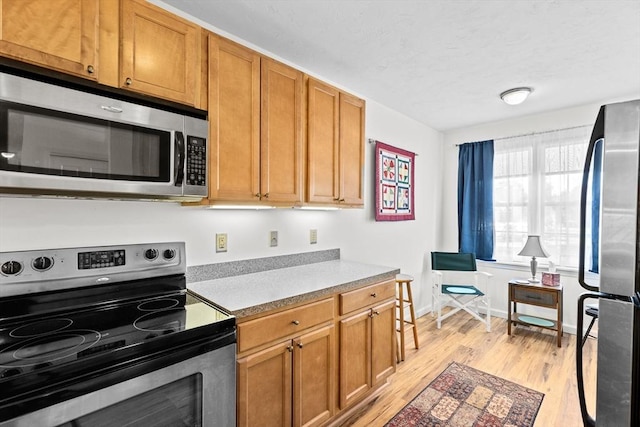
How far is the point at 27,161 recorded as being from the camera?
1122 millimetres

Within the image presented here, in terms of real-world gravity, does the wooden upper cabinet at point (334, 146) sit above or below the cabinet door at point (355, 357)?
above

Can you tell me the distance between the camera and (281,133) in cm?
203

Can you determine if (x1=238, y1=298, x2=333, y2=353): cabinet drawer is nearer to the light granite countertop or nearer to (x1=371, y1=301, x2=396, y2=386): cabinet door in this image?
the light granite countertop

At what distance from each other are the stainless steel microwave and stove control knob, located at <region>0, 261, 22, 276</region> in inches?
11.8

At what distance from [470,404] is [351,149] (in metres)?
2.13

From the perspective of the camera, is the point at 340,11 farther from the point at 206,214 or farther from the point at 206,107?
the point at 206,214

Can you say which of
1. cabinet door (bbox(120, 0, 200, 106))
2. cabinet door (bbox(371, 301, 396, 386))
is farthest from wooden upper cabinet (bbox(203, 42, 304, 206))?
cabinet door (bbox(371, 301, 396, 386))

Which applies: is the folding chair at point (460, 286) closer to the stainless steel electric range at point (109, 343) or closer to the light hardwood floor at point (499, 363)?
the light hardwood floor at point (499, 363)

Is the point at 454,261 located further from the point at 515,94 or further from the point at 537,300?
the point at 515,94

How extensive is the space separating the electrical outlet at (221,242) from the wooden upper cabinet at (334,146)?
63cm

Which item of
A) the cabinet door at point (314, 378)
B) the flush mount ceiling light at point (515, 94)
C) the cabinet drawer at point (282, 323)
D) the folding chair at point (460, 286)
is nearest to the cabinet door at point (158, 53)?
the cabinet drawer at point (282, 323)

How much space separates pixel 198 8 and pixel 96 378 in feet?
6.37

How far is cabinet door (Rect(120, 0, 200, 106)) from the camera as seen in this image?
1.38 metres

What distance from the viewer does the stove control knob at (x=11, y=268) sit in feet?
4.15
